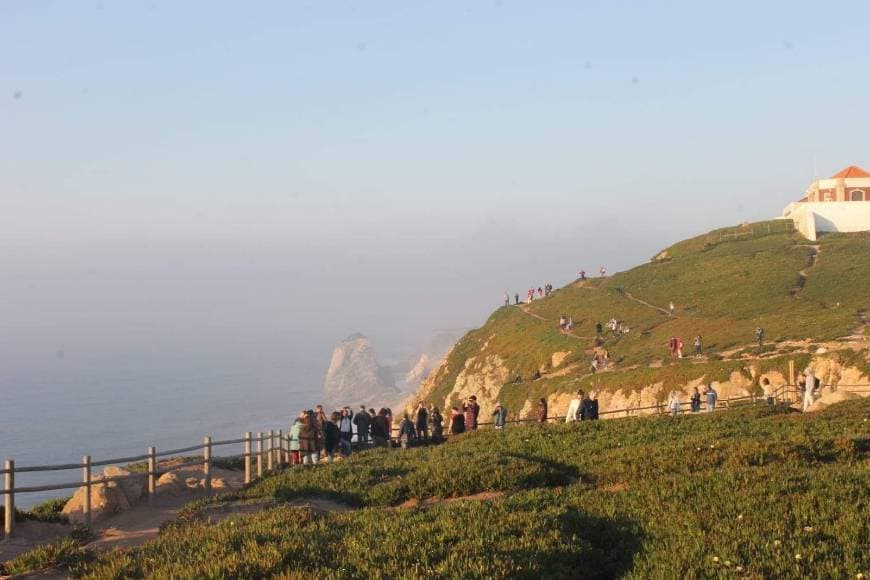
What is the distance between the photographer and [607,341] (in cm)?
7731

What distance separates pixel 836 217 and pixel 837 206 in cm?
133

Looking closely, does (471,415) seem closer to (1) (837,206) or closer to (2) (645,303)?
(2) (645,303)

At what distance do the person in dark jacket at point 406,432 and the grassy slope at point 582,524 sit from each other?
496 inches

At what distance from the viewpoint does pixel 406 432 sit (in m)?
→ 33.3

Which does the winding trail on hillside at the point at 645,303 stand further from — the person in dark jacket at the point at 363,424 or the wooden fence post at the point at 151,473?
the wooden fence post at the point at 151,473

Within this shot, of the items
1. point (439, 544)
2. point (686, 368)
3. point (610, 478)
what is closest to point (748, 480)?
point (610, 478)

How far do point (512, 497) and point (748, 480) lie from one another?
151 inches

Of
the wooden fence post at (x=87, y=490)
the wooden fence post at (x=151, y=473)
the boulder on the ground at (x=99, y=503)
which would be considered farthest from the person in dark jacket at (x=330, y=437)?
the wooden fence post at (x=87, y=490)

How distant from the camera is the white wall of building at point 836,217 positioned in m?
106

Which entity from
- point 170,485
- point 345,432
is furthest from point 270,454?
point 170,485

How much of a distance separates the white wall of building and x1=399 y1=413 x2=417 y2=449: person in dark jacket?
86.4 meters

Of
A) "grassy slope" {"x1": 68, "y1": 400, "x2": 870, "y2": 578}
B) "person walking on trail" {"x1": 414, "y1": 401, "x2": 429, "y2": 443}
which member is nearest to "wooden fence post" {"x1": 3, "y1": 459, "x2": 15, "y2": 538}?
"grassy slope" {"x1": 68, "y1": 400, "x2": 870, "y2": 578}

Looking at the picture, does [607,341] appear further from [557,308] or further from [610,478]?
[610,478]

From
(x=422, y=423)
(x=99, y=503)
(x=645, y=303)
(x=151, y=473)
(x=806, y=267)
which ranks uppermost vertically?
(x=806, y=267)
